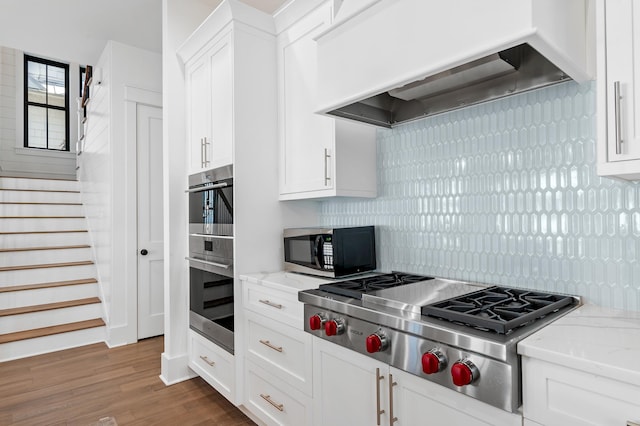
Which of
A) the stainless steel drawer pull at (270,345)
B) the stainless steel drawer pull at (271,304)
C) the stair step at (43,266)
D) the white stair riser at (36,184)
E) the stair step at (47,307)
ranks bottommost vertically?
the stair step at (47,307)

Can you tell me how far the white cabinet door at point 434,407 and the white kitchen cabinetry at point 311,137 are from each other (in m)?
1.02

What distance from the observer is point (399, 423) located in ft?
4.34

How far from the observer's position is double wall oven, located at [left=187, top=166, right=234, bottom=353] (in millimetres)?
2336

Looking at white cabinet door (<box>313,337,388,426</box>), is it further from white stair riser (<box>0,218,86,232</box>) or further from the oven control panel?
white stair riser (<box>0,218,86,232</box>)

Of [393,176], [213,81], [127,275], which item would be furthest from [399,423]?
[127,275]

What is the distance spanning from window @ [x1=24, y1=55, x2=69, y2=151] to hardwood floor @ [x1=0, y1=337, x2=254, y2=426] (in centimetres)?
476

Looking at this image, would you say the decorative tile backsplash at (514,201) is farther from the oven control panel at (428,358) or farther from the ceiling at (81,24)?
the ceiling at (81,24)

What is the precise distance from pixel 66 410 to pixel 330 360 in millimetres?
2051

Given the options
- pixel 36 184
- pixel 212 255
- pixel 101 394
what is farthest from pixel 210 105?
pixel 36 184

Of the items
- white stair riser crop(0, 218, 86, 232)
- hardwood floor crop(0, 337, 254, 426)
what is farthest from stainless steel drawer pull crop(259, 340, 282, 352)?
white stair riser crop(0, 218, 86, 232)

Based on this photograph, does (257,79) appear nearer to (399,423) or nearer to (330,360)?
(330,360)

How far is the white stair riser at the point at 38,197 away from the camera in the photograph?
501 centimetres

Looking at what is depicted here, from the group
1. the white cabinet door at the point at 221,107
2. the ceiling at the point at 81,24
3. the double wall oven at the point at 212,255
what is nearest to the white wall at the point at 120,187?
the ceiling at the point at 81,24

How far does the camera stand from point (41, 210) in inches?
197
